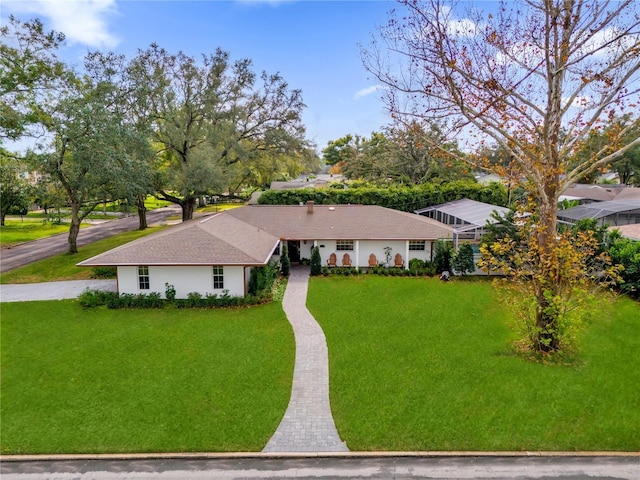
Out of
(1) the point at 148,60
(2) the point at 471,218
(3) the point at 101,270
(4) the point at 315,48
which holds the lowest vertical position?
(3) the point at 101,270

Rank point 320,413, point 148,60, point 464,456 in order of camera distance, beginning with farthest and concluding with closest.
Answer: point 148,60 < point 320,413 < point 464,456

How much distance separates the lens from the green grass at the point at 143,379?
30.5 ft

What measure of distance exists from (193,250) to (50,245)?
66.9ft

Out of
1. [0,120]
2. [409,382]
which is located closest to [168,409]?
[409,382]

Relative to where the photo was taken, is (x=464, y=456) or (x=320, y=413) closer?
(x=464, y=456)

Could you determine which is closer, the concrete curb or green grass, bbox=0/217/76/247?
the concrete curb

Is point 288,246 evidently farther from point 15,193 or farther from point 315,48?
point 15,193

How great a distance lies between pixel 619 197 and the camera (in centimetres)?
4228

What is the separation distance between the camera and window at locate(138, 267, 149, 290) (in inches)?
732

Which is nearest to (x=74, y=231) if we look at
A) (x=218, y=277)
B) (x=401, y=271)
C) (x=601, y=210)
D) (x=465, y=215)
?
(x=218, y=277)

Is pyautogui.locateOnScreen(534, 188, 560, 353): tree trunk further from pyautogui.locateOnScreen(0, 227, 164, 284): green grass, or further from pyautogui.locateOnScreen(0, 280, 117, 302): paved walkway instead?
pyautogui.locateOnScreen(0, 227, 164, 284): green grass

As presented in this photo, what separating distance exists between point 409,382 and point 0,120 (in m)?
22.7

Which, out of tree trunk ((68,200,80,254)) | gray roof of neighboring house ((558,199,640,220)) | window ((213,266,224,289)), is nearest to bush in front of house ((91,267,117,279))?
tree trunk ((68,200,80,254))

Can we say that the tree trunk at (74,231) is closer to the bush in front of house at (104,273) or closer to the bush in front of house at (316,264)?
the bush in front of house at (104,273)
